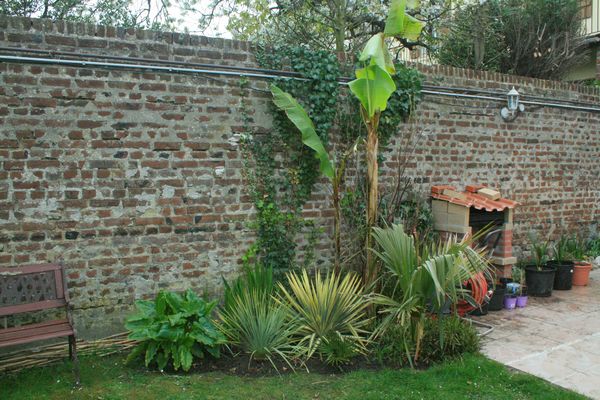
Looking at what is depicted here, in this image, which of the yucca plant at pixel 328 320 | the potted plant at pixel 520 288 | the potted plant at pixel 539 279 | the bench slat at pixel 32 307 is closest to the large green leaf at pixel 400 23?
the yucca plant at pixel 328 320

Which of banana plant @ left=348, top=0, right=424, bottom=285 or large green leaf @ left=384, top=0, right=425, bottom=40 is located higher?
large green leaf @ left=384, top=0, right=425, bottom=40

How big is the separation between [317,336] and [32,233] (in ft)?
9.71

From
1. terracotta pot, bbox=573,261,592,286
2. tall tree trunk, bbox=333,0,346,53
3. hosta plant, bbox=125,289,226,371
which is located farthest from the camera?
tall tree trunk, bbox=333,0,346,53

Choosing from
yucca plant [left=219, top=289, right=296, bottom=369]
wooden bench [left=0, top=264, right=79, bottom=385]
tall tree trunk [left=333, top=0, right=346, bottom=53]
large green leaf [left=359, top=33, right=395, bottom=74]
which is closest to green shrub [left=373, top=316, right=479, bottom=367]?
yucca plant [left=219, top=289, right=296, bottom=369]

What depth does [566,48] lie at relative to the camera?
1131 cm

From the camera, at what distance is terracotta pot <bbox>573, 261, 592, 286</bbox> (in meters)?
8.33

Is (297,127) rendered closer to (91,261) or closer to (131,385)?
(91,261)

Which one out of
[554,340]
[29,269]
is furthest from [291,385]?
[554,340]

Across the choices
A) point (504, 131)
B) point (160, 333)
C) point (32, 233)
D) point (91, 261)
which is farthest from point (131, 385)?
point (504, 131)

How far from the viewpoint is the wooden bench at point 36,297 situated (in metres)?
4.64

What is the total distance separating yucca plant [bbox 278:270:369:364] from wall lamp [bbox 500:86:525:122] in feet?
15.5

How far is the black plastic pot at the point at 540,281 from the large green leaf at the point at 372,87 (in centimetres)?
384

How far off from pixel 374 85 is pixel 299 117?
2.98 feet

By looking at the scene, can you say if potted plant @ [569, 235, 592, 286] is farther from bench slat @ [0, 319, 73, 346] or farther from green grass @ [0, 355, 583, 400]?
bench slat @ [0, 319, 73, 346]
